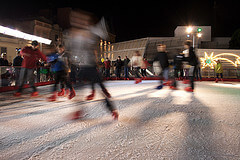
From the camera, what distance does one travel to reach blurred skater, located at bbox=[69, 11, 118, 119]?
126 inches

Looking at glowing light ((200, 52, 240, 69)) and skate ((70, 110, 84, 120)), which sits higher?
glowing light ((200, 52, 240, 69))

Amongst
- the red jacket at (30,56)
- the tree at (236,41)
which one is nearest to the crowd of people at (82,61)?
the red jacket at (30,56)

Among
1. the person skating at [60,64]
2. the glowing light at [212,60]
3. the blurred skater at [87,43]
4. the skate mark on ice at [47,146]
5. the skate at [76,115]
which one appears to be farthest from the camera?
the glowing light at [212,60]

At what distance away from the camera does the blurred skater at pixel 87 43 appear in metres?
3.20

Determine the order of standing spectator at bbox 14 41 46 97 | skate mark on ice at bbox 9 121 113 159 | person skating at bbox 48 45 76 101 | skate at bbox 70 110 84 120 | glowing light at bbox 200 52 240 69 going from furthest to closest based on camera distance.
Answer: glowing light at bbox 200 52 240 69
standing spectator at bbox 14 41 46 97
person skating at bbox 48 45 76 101
skate at bbox 70 110 84 120
skate mark on ice at bbox 9 121 113 159

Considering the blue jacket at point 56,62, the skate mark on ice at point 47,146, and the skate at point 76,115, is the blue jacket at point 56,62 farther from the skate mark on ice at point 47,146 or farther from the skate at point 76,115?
the skate mark on ice at point 47,146

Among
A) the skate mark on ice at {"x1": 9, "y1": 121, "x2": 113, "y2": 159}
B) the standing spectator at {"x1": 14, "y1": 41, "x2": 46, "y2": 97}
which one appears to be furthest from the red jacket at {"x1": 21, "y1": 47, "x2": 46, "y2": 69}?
the skate mark on ice at {"x1": 9, "y1": 121, "x2": 113, "y2": 159}

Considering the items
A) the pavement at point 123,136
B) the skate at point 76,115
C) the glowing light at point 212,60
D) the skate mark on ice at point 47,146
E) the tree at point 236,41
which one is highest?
the tree at point 236,41

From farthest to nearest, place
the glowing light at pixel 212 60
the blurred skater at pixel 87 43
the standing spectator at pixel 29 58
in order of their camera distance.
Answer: the glowing light at pixel 212 60 < the standing spectator at pixel 29 58 < the blurred skater at pixel 87 43

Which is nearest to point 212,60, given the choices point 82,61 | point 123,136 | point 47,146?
point 82,61

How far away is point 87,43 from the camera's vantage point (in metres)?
3.40

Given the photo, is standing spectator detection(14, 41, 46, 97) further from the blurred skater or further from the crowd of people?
the blurred skater

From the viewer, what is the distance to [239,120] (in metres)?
Answer: 3.22

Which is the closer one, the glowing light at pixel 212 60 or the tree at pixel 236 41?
the glowing light at pixel 212 60
